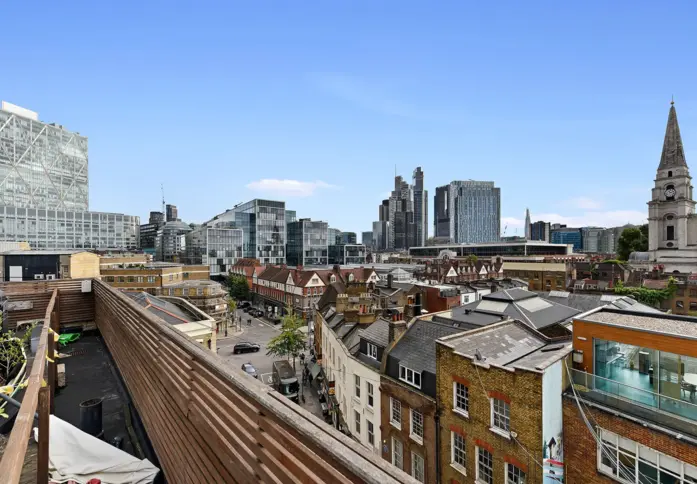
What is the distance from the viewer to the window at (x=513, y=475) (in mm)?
10930

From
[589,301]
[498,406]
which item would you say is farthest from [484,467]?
[589,301]

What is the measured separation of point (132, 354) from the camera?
721 cm

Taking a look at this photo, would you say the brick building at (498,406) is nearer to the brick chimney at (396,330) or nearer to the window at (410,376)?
the window at (410,376)

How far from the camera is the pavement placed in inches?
1031

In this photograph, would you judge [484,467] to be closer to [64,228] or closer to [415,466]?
[415,466]

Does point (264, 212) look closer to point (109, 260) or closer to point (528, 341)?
point (109, 260)

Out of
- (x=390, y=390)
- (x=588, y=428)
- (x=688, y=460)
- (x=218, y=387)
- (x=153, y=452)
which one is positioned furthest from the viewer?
(x=390, y=390)

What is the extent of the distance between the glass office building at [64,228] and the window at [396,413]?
99334 mm

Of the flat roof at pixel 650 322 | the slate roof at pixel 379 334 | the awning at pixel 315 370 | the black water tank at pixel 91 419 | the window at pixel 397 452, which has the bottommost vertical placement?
the awning at pixel 315 370

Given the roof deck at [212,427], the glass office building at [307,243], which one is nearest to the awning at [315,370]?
the roof deck at [212,427]

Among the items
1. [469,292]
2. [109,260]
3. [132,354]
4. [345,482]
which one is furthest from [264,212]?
[345,482]

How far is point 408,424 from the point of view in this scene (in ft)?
49.1

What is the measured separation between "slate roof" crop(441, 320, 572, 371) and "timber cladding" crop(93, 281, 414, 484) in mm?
10043

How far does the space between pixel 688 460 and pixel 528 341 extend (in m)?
6.41
